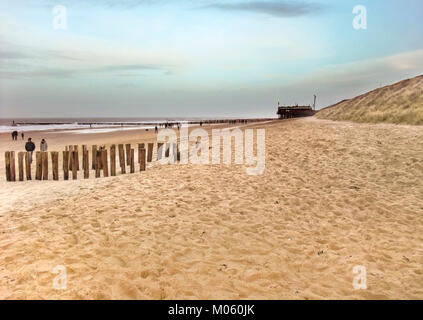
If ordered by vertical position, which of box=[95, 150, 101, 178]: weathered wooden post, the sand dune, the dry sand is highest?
the sand dune

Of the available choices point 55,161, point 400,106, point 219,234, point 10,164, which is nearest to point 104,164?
point 55,161

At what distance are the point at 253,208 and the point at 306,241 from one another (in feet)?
6.09

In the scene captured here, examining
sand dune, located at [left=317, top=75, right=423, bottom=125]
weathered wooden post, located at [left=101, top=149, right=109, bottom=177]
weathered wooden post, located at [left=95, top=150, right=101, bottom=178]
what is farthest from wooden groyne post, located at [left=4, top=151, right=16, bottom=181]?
sand dune, located at [left=317, top=75, right=423, bottom=125]

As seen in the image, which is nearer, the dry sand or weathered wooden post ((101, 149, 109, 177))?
the dry sand

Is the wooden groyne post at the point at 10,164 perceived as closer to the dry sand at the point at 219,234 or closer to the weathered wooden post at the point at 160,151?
the dry sand at the point at 219,234

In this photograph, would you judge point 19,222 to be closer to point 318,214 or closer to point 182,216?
point 182,216

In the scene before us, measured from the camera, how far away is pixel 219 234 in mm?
5562

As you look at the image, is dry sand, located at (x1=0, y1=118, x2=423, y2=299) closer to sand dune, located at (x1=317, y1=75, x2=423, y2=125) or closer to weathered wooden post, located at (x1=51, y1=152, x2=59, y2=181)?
weathered wooden post, located at (x1=51, y1=152, x2=59, y2=181)

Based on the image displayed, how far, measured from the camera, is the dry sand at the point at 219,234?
3.90 meters

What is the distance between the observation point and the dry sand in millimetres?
3896

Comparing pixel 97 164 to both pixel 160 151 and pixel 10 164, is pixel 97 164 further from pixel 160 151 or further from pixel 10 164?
pixel 160 151

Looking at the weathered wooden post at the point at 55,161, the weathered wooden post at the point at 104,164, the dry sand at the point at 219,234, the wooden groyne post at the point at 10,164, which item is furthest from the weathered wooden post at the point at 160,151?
the wooden groyne post at the point at 10,164

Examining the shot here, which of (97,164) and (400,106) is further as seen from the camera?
(400,106)
